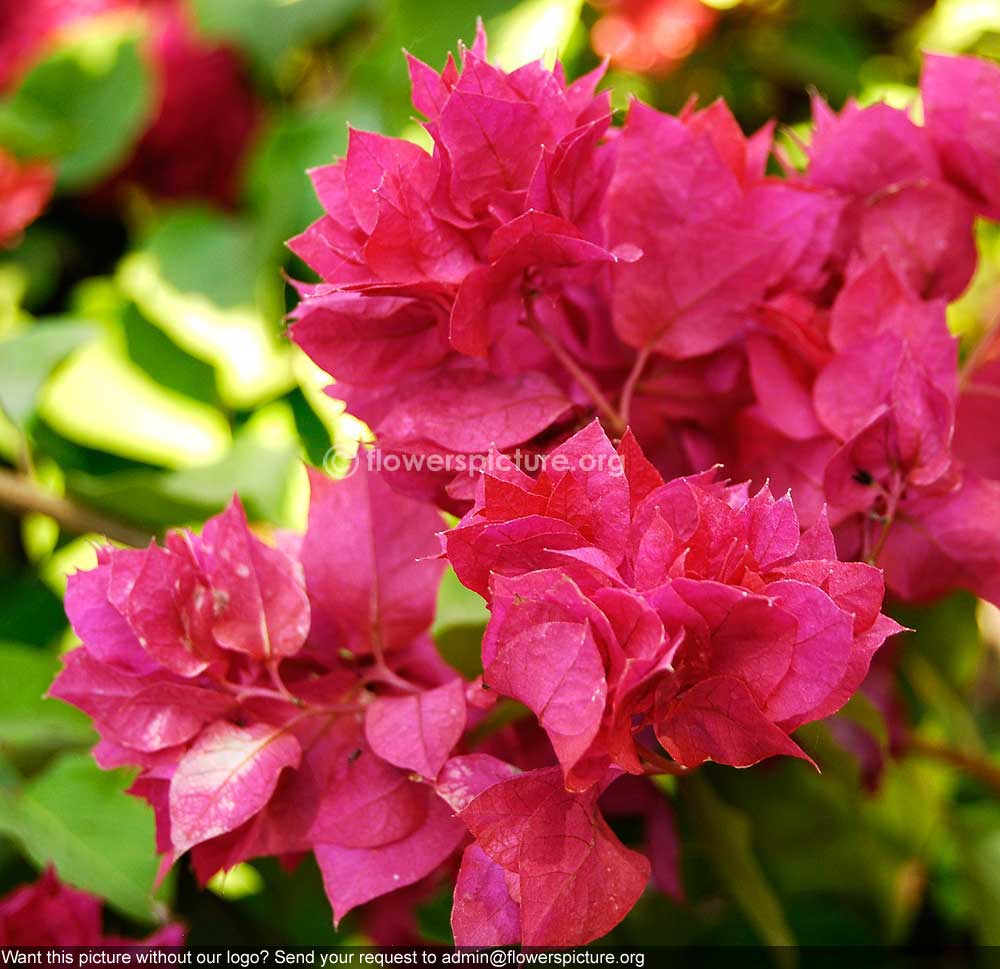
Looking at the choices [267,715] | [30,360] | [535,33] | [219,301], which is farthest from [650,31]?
[267,715]

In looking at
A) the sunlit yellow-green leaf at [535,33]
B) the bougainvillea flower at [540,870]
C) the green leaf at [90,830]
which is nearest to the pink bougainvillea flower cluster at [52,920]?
the green leaf at [90,830]

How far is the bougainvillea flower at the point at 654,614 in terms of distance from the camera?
0.23 meters

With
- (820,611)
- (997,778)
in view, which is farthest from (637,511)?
(997,778)

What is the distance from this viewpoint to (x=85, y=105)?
0.75 m

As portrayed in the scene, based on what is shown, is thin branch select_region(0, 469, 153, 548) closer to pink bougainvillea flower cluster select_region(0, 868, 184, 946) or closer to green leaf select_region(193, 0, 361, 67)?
pink bougainvillea flower cluster select_region(0, 868, 184, 946)

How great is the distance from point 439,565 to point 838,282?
0.15 meters

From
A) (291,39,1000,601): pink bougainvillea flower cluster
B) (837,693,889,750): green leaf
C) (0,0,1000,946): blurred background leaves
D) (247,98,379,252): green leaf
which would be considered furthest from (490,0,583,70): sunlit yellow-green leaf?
(837,693,889,750): green leaf

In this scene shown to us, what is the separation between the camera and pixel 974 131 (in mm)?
347

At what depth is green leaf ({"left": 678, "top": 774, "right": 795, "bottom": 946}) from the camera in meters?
0.39

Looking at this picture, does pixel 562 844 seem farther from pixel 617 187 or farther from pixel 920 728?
pixel 920 728

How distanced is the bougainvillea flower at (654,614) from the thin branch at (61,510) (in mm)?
321

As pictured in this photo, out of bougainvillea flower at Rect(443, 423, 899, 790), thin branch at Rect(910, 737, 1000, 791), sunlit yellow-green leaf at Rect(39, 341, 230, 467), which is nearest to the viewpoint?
bougainvillea flower at Rect(443, 423, 899, 790)

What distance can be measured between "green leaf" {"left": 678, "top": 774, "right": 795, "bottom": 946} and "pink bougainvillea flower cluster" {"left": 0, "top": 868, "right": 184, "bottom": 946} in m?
0.18

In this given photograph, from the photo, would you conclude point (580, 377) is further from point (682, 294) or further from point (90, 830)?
point (90, 830)
